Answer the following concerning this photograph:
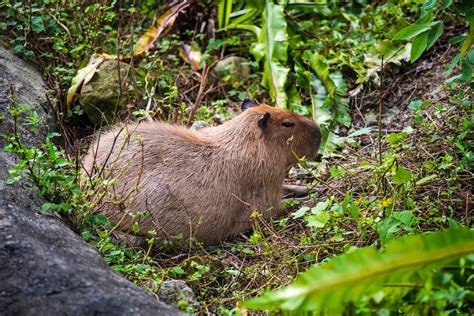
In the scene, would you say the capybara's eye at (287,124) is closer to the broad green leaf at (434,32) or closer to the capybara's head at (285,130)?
the capybara's head at (285,130)

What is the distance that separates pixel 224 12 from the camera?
809 centimetres

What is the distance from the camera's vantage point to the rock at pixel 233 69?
7695 millimetres

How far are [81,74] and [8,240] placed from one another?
10.5 ft

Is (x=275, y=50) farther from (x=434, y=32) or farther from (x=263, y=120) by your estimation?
(x=434, y=32)

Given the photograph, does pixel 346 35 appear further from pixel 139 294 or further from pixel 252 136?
pixel 139 294

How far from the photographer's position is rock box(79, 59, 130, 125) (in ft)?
21.6

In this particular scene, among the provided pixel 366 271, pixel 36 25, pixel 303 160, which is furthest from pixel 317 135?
pixel 366 271

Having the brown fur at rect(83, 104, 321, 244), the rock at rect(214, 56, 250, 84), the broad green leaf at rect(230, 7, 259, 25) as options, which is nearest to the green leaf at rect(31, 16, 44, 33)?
the brown fur at rect(83, 104, 321, 244)

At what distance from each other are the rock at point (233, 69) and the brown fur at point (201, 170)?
5.30 feet

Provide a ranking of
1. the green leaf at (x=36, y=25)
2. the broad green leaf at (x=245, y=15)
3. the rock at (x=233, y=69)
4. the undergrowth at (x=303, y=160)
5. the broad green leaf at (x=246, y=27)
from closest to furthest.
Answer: the undergrowth at (x=303, y=160) → the green leaf at (x=36, y=25) → the rock at (x=233, y=69) → the broad green leaf at (x=246, y=27) → the broad green leaf at (x=245, y=15)

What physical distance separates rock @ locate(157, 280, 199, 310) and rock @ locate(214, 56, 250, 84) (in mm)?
3745

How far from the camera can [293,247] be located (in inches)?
190

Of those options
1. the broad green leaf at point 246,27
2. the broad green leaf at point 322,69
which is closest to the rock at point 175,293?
the broad green leaf at point 322,69

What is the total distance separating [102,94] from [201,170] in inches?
62.4
